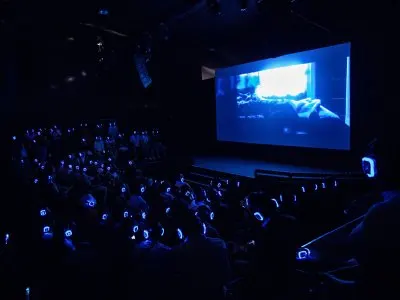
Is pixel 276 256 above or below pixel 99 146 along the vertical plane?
below

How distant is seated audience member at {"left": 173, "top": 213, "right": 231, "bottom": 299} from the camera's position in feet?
8.43

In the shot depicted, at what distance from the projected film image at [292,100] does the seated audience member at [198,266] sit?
6.94 metres

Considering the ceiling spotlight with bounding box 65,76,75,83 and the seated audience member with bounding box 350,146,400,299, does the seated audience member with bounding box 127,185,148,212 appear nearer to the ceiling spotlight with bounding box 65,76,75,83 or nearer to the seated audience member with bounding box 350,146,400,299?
the seated audience member with bounding box 350,146,400,299

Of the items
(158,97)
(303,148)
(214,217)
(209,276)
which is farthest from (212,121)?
(209,276)

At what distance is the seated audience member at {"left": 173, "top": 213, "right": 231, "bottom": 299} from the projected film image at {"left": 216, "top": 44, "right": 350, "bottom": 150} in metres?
6.94

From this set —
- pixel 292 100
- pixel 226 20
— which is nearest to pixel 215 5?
pixel 226 20

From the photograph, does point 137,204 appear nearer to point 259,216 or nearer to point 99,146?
point 259,216

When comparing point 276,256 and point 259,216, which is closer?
point 276,256

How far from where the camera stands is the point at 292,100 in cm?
985

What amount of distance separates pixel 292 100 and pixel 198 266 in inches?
317

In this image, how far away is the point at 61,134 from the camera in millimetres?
14820

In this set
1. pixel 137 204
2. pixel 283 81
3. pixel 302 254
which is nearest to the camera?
pixel 302 254

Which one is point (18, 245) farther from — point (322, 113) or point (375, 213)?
point (322, 113)

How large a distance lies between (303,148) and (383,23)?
3859mm
